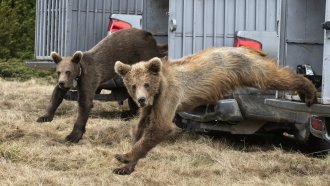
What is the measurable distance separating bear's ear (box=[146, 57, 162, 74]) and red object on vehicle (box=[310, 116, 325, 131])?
170cm

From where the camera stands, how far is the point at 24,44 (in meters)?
24.2

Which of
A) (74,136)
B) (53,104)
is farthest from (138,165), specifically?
(53,104)

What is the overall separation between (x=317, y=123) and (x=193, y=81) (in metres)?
1.31

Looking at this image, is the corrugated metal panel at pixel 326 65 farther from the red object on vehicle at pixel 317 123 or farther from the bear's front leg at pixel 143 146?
the bear's front leg at pixel 143 146

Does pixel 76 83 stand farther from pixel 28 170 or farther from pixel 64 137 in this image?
pixel 28 170

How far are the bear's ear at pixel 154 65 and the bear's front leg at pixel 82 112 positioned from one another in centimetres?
240

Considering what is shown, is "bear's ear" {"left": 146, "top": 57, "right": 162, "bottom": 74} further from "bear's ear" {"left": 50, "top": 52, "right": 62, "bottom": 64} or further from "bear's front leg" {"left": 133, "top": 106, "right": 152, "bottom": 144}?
"bear's ear" {"left": 50, "top": 52, "right": 62, "bottom": 64}

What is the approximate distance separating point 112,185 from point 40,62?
5530 mm

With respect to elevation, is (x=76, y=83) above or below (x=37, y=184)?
above

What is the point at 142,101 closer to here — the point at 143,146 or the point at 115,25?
the point at 143,146

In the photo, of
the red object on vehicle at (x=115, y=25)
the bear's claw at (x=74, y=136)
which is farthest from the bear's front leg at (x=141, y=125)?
the red object on vehicle at (x=115, y=25)

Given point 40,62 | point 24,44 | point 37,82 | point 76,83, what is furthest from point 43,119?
point 24,44

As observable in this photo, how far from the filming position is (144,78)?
588cm

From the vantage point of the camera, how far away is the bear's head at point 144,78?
5.85m
